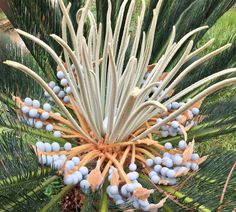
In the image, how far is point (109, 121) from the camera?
1.53 metres

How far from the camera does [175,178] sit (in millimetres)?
1524

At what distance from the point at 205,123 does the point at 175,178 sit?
40cm

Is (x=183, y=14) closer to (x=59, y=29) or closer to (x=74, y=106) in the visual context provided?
(x=59, y=29)

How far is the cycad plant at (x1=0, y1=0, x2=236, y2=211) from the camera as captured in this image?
1368mm

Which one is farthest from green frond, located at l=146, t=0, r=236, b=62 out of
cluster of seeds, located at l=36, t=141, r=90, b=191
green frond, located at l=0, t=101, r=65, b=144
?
cluster of seeds, located at l=36, t=141, r=90, b=191

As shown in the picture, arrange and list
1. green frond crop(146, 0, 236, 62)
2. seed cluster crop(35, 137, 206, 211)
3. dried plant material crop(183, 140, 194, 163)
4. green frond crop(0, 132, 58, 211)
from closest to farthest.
A: green frond crop(0, 132, 58, 211) < seed cluster crop(35, 137, 206, 211) < dried plant material crop(183, 140, 194, 163) < green frond crop(146, 0, 236, 62)

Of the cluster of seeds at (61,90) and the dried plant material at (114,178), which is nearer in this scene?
the dried plant material at (114,178)

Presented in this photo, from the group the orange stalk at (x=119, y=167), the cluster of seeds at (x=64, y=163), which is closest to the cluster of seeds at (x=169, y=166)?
the orange stalk at (x=119, y=167)

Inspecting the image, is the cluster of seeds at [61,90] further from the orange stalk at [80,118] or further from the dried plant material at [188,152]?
the dried plant material at [188,152]

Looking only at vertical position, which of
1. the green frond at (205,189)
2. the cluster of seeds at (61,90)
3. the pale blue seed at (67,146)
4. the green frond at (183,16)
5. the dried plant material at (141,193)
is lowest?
the green frond at (205,189)

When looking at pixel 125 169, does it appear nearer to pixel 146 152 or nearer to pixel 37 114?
pixel 146 152

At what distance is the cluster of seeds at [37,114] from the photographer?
1.62 meters

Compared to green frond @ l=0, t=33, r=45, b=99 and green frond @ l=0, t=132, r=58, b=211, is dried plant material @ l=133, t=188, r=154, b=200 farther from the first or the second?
green frond @ l=0, t=33, r=45, b=99

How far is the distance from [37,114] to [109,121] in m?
0.26
